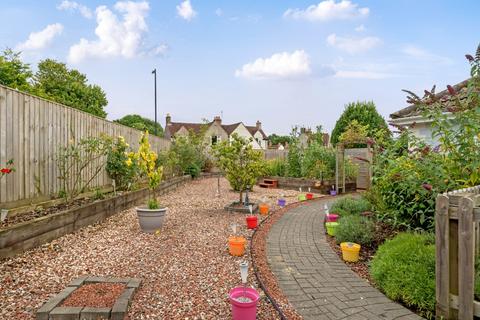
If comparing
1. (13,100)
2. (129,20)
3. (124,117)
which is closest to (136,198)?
(13,100)

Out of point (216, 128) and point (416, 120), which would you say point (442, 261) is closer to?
point (416, 120)

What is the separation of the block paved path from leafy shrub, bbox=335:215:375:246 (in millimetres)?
329

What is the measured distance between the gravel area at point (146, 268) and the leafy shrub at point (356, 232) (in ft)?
5.36

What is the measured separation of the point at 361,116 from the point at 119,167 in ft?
70.5

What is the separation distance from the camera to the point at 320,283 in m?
3.60

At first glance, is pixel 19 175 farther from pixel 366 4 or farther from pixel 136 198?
pixel 366 4

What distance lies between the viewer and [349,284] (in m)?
3.60

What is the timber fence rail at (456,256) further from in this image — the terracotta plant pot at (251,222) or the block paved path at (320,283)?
the terracotta plant pot at (251,222)

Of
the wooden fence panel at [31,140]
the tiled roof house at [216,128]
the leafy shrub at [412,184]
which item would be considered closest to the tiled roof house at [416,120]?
the leafy shrub at [412,184]

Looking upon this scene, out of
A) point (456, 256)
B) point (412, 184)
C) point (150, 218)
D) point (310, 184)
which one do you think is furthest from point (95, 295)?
point (310, 184)

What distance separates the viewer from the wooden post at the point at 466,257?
259 cm

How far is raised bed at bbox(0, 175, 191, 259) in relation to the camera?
152 inches

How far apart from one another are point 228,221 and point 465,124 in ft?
15.4

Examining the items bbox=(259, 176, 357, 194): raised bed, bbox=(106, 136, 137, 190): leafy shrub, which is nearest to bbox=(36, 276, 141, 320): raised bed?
bbox=(106, 136, 137, 190): leafy shrub
